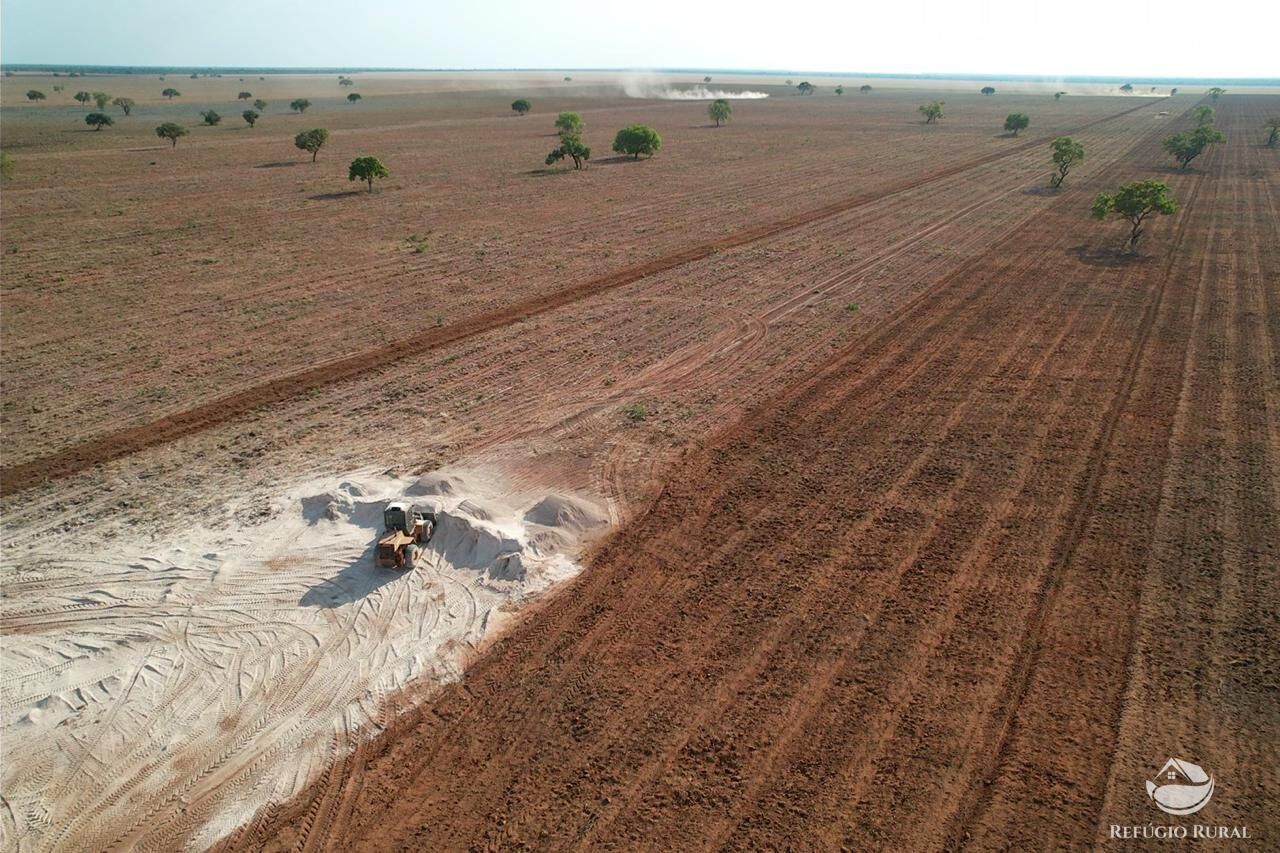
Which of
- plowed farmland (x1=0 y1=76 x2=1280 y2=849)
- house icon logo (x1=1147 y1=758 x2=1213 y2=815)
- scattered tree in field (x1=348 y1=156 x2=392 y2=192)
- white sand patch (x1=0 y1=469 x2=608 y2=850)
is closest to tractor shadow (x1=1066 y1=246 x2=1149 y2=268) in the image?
plowed farmland (x1=0 y1=76 x2=1280 y2=849)

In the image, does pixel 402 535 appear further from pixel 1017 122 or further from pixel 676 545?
pixel 1017 122

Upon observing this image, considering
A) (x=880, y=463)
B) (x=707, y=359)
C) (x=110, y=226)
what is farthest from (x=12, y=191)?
(x=880, y=463)

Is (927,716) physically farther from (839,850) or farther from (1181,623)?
(1181,623)

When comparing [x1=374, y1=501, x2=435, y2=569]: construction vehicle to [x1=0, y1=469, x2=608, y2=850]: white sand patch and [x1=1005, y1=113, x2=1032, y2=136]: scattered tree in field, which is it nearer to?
[x1=0, y1=469, x2=608, y2=850]: white sand patch

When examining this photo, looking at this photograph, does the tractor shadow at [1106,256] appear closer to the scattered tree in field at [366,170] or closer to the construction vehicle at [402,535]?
the construction vehicle at [402,535]

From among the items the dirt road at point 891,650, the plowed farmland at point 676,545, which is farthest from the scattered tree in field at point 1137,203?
the dirt road at point 891,650
